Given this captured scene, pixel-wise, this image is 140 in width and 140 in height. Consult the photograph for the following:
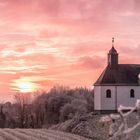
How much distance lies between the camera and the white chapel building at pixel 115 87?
52094 mm

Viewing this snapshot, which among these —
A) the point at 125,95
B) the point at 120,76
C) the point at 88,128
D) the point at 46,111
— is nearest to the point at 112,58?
the point at 120,76

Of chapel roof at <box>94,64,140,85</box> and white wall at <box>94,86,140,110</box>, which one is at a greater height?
chapel roof at <box>94,64,140,85</box>

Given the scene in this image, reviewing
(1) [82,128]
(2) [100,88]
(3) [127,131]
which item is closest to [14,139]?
(1) [82,128]

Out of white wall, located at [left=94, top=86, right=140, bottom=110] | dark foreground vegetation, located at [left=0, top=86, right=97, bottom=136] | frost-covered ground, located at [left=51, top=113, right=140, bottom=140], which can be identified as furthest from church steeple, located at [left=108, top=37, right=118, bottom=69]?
dark foreground vegetation, located at [left=0, top=86, right=97, bottom=136]

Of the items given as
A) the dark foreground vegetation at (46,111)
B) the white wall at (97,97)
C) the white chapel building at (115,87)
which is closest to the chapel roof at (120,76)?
the white chapel building at (115,87)

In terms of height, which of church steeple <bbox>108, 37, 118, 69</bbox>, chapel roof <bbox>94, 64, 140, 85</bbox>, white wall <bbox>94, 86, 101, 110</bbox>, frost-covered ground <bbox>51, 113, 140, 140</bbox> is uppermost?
church steeple <bbox>108, 37, 118, 69</bbox>

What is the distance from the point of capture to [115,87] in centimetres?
5288

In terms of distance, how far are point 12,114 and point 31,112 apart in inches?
131

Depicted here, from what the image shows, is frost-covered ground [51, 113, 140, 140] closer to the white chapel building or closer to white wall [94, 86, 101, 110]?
white wall [94, 86, 101, 110]

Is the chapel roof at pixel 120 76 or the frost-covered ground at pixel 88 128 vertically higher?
the chapel roof at pixel 120 76

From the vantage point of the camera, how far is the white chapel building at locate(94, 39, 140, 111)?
52094mm

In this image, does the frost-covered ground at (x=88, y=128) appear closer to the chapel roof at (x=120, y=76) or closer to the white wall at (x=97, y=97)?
the white wall at (x=97, y=97)

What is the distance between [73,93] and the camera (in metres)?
90.6

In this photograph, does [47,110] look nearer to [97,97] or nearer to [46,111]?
[46,111]
